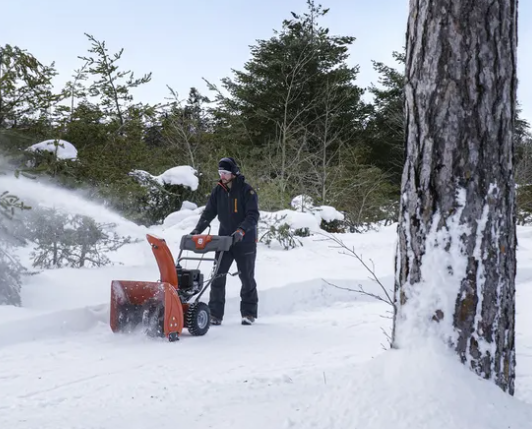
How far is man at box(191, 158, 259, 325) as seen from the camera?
6.41 m

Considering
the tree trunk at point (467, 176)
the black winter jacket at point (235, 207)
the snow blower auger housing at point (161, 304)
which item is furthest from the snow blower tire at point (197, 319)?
the tree trunk at point (467, 176)

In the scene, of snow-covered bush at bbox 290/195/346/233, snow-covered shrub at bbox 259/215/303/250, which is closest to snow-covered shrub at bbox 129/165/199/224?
snow-covered bush at bbox 290/195/346/233

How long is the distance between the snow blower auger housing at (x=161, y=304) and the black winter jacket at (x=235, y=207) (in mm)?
927

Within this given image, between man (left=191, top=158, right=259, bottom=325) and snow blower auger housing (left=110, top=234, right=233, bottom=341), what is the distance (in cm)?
69

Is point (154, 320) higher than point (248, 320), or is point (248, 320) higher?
point (154, 320)

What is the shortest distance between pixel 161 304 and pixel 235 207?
5.25 ft

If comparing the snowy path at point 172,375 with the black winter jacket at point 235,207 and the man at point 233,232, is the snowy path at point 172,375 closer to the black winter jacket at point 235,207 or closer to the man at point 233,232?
the man at point 233,232

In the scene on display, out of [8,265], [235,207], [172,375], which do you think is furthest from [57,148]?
[172,375]

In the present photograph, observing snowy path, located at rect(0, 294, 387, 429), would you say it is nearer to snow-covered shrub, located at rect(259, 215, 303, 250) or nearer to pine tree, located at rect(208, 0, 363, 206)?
snow-covered shrub, located at rect(259, 215, 303, 250)

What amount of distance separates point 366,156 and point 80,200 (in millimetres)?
18606

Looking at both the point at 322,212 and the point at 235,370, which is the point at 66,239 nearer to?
the point at 235,370

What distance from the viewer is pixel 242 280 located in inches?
256

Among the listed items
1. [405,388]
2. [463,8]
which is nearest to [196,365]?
[405,388]

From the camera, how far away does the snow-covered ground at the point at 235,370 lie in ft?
9.16
